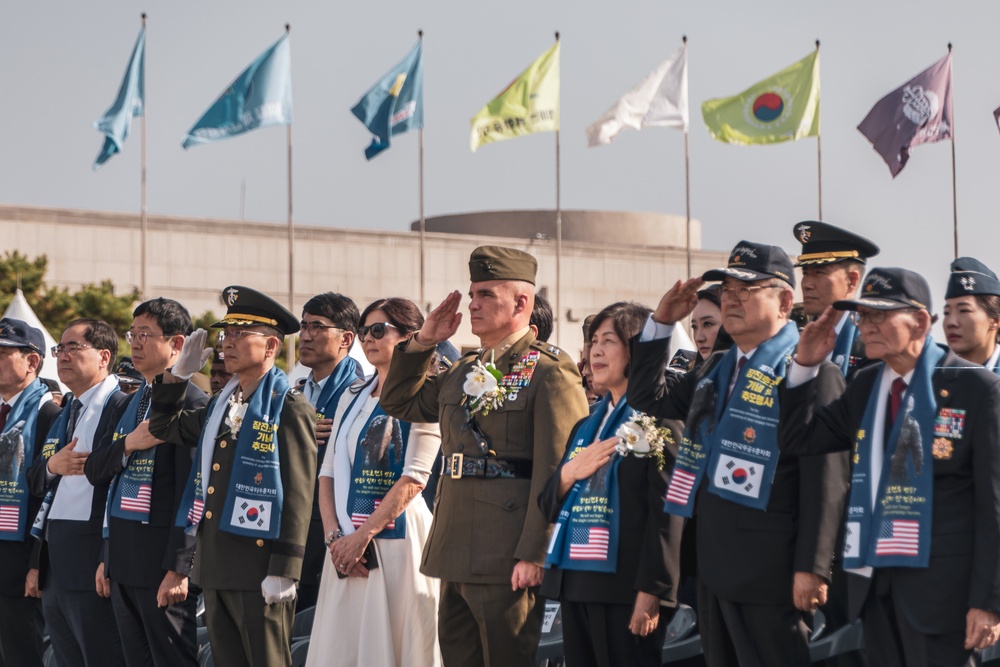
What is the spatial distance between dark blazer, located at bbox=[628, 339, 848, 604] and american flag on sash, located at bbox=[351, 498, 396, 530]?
5.83ft

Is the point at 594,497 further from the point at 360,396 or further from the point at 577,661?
the point at 360,396

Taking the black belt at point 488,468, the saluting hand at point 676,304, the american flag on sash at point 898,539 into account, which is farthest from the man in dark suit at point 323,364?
the american flag on sash at point 898,539

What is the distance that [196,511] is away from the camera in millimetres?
6562

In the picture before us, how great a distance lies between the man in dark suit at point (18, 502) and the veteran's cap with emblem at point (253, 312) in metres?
2.13

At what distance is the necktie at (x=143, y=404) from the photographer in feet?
23.9

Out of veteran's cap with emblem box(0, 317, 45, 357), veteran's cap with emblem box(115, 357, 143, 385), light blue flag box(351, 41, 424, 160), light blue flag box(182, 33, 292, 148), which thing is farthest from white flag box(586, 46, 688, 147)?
veteran's cap with emblem box(0, 317, 45, 357)

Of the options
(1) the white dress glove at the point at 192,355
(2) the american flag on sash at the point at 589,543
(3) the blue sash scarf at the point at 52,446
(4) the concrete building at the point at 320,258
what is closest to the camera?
(2) the american flag on sash at the point at 589,543

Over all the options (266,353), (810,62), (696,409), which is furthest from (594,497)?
(810,62)

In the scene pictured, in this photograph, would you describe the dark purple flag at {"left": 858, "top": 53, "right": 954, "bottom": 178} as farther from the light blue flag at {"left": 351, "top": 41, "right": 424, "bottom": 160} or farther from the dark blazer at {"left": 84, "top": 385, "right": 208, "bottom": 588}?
the dark blazer at {"left": 84, "top": 385, "right": 208, "bottom": 588}

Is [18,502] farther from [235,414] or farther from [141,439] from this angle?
[235,414]

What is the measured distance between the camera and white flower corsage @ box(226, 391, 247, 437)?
6.53 metres

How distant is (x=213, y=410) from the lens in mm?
6730

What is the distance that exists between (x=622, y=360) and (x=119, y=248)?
33923mm

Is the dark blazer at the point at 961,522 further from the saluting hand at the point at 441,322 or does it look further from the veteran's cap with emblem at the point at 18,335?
the veteran's cap with emblem at the point at 18,335
